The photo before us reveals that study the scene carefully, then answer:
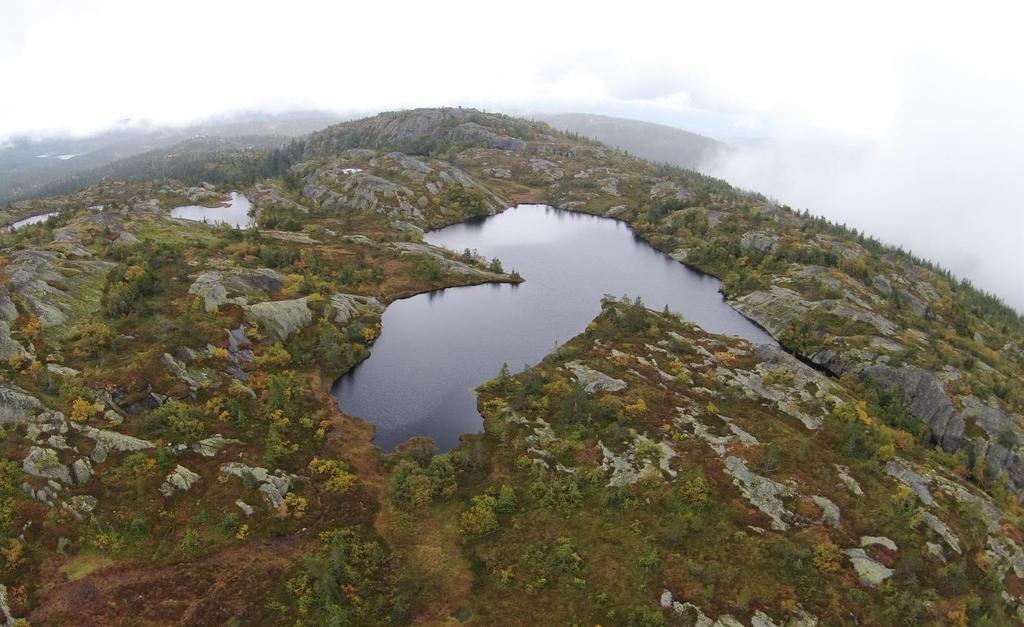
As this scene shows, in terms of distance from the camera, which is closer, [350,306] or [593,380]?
[593,380]

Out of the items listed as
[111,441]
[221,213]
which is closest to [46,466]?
[111,441]

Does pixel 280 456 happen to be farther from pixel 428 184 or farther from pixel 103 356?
pixel 428 184

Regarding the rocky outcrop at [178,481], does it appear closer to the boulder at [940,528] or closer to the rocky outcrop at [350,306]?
the rocky outcrop at [350,306]

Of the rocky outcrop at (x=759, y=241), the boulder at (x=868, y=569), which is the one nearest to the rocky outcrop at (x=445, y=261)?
the rocky outcrop at (x=759, y=241)

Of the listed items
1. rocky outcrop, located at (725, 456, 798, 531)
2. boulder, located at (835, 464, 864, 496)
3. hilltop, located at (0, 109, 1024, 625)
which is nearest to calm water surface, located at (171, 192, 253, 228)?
hilltop, located at (0, 109, 1024, 625)

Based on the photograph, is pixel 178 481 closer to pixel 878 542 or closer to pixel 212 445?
pixel 212 445

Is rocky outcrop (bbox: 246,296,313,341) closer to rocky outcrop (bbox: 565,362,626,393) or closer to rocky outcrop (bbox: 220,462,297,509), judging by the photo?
rocky outcrop (bbox: 220,462,297,509)
